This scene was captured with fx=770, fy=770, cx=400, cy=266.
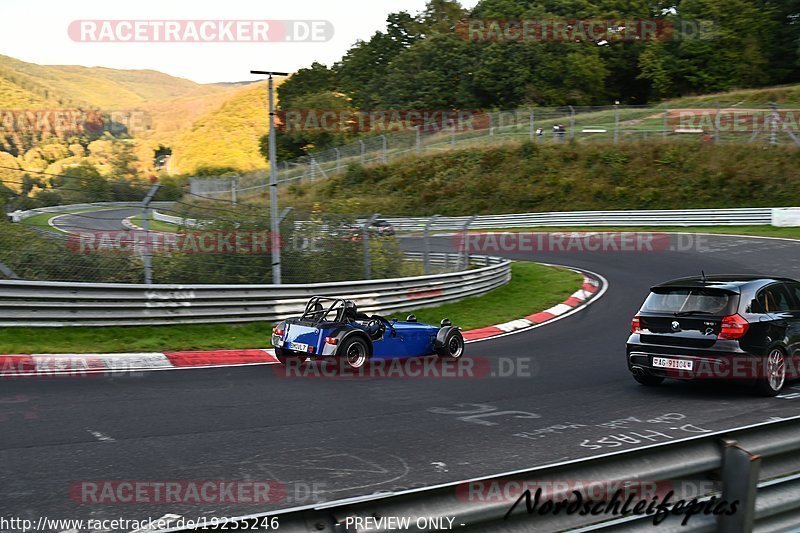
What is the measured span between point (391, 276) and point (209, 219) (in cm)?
497

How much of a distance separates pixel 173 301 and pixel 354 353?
404cm

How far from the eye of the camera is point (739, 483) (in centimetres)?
354

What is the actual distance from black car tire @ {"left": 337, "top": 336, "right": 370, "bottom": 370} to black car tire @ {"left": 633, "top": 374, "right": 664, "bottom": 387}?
12.5 ft

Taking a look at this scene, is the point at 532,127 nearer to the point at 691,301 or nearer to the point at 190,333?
the point at 190,333

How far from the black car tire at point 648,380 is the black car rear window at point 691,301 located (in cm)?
93

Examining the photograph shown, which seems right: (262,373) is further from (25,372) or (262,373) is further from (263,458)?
(263,458)

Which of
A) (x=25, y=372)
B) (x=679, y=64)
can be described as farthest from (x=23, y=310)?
(x=679, y=64)

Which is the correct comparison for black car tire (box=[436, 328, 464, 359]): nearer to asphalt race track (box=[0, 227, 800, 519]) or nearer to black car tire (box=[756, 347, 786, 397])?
asphalt race track (box=[0, 227, 800, 519])

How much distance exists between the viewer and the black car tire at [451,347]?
12.4 meters

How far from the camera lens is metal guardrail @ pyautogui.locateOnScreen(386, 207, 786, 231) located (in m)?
35.2

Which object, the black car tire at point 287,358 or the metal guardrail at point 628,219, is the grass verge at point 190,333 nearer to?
the black car tire at point 287,358
